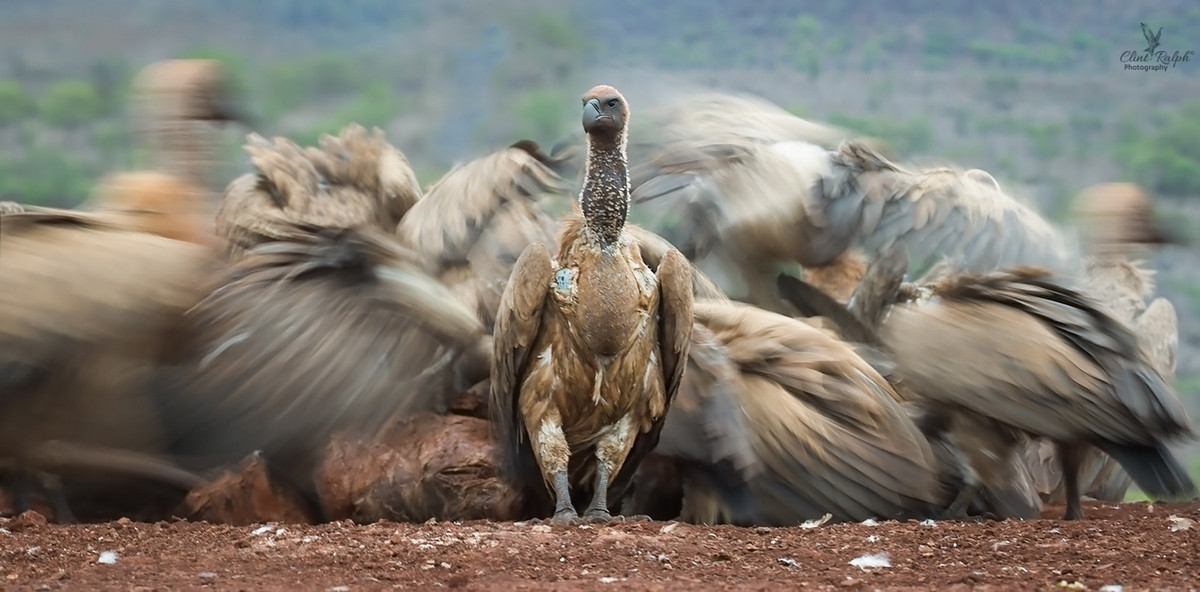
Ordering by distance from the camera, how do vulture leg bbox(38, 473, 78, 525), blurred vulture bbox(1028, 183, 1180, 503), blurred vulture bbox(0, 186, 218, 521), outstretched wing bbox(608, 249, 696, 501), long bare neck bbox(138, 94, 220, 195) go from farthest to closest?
blurred vulture bbox(1028, 183, 1180, 503) → long bare neck bbox(138, 94, 220, 195) → vulture leg bbox(38, 473, 78, 525) → outstretched wing bbox(608, 249, 696, 501) → blurred vulture bbox(0, 186, 218, 521)

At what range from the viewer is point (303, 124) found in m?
5.80

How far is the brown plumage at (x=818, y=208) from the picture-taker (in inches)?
210

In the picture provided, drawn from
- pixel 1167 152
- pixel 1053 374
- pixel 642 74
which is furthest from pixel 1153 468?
pixel 642 74

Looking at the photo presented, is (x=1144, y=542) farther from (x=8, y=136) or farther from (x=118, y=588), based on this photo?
(x=8, y=136)

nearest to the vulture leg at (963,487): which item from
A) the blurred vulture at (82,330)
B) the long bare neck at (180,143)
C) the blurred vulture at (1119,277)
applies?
the blurred vulture at (1119,277)

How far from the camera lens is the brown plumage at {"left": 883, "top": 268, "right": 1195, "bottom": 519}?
4328mm

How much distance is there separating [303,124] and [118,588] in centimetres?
334

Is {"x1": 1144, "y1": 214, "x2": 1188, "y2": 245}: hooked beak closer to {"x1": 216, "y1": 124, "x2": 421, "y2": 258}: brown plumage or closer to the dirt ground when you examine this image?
the dirt ground

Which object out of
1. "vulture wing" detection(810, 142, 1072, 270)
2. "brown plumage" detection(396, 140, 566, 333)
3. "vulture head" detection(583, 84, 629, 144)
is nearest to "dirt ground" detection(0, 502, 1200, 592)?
"vulture head" detection(583, 84, 629, 144)

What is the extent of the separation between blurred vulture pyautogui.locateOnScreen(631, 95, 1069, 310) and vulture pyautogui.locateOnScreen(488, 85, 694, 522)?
138 cm

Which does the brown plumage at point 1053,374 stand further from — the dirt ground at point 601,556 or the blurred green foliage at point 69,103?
the blurred green foliage at point 69,103

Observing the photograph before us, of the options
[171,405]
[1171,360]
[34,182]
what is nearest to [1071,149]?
[1171,360]

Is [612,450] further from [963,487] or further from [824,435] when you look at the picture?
[963,487]

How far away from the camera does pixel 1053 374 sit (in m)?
4.34
